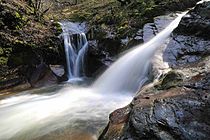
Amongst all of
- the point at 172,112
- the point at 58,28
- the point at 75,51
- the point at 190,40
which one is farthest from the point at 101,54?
the point at 172,112

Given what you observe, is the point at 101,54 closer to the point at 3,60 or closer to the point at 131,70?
the point at 131,70

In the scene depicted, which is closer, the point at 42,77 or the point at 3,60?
the point at 3,60

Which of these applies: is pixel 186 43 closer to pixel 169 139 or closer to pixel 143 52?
pixel 143 52

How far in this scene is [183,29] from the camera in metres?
9.60

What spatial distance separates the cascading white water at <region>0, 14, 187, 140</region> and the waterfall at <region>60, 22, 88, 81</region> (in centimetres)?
188

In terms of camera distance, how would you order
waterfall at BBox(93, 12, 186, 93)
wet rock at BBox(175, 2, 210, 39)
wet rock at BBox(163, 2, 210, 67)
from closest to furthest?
wet rock at BBox(163, 2, 210, 67), wet rock at BBox(175, 2, 210, 39), waterfall at BBox(93, 12, 186, 93)

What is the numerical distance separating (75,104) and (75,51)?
16.0 ft

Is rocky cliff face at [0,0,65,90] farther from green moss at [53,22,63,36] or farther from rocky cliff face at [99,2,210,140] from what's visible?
rocky cliff face at [99,2,210,140]

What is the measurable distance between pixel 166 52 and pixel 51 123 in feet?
13.3

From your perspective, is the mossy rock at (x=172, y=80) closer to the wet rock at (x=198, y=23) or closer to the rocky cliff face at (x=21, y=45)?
the wet rock at (x=198, y=23)

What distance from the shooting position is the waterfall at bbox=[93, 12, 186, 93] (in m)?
Answer: 9.70

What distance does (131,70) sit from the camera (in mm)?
10266

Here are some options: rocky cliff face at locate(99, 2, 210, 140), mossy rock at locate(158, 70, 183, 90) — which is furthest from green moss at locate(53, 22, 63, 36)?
mossy rock at locate(158, 70, 183, 90)

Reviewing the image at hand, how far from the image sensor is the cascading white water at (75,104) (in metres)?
7.04
